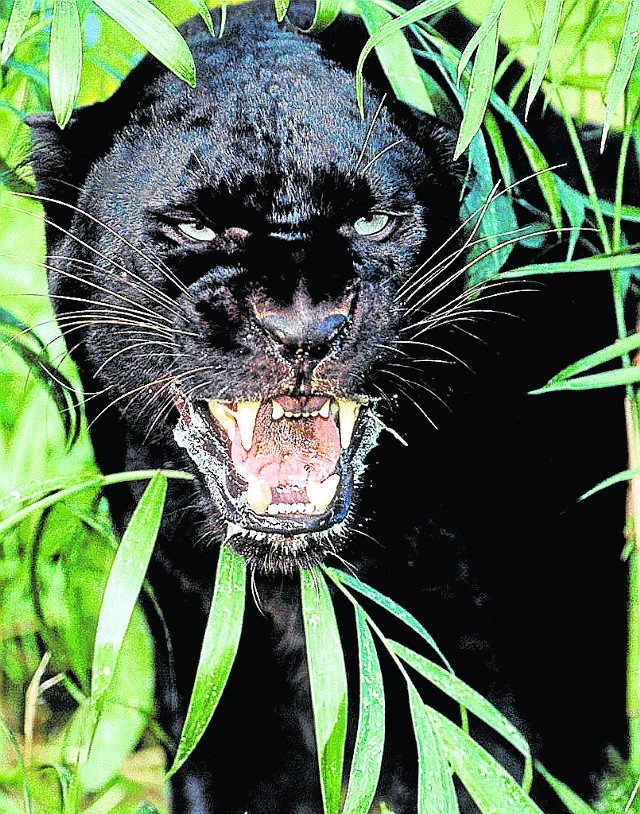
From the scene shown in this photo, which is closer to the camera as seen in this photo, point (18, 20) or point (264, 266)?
point (18, 20)

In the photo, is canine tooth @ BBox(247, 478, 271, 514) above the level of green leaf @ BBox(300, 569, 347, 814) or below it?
above

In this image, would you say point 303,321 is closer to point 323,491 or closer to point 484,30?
point 323,491

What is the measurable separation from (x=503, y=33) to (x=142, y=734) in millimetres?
1417

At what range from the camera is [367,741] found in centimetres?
138

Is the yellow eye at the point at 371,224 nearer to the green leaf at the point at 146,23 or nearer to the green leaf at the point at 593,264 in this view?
the green leaf at the point at 593,264

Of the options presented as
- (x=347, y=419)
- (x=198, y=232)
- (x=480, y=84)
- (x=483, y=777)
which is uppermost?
(x=480, y=84)

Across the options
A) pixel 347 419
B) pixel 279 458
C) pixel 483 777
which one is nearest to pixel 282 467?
pixel 279 458

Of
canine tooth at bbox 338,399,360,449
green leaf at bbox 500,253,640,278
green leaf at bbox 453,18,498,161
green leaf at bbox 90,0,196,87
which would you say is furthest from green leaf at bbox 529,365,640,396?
green leaf at bbox 90,0,196,87

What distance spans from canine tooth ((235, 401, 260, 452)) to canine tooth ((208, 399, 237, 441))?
0.02 meters

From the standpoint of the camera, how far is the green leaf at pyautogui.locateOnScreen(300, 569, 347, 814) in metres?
1.36

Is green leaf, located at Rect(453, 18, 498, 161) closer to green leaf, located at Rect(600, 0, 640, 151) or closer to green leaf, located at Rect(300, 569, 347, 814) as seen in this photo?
green leaf, located at Rect(600, 0, 640, 151)

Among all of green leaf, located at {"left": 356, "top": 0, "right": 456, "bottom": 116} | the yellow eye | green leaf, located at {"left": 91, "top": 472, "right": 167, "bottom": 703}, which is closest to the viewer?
green leaf, located at {"left": 356, "top": 0, "right": 456, "bottom": 116}

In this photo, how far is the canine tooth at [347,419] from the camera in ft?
5.13

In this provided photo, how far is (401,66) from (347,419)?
0.46 metres
